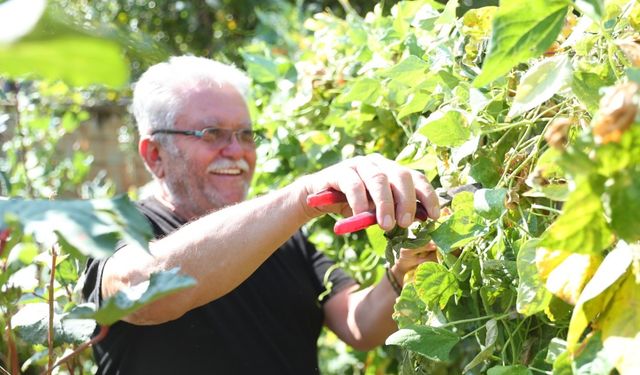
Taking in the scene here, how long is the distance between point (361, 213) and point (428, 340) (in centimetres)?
19

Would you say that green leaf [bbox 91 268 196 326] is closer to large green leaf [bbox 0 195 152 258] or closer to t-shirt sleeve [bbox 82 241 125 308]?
large green leaf [bbox 0 195 152 258]

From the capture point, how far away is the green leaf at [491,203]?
1058 millimetres

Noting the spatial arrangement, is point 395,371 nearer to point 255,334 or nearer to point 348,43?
point 255,334

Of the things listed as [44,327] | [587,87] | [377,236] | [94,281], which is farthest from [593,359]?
[94,281]

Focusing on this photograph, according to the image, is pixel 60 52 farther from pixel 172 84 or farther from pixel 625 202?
pixel 172 84

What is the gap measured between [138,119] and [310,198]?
1.13 meters

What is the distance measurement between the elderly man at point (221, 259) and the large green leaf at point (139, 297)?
1.46ft

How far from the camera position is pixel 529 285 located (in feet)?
3.10

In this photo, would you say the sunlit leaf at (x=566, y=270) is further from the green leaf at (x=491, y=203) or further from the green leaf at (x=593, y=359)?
the green leaf at (x=491, y=203)

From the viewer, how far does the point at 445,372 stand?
2043 millimetres

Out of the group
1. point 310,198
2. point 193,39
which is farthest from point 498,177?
point 193,39

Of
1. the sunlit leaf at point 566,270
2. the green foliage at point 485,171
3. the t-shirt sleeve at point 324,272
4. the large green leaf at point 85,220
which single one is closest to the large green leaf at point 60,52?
the green foliage at point 485,171

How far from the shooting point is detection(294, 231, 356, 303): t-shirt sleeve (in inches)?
81.6

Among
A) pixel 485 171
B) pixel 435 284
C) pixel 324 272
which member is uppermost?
pixel 485 171
